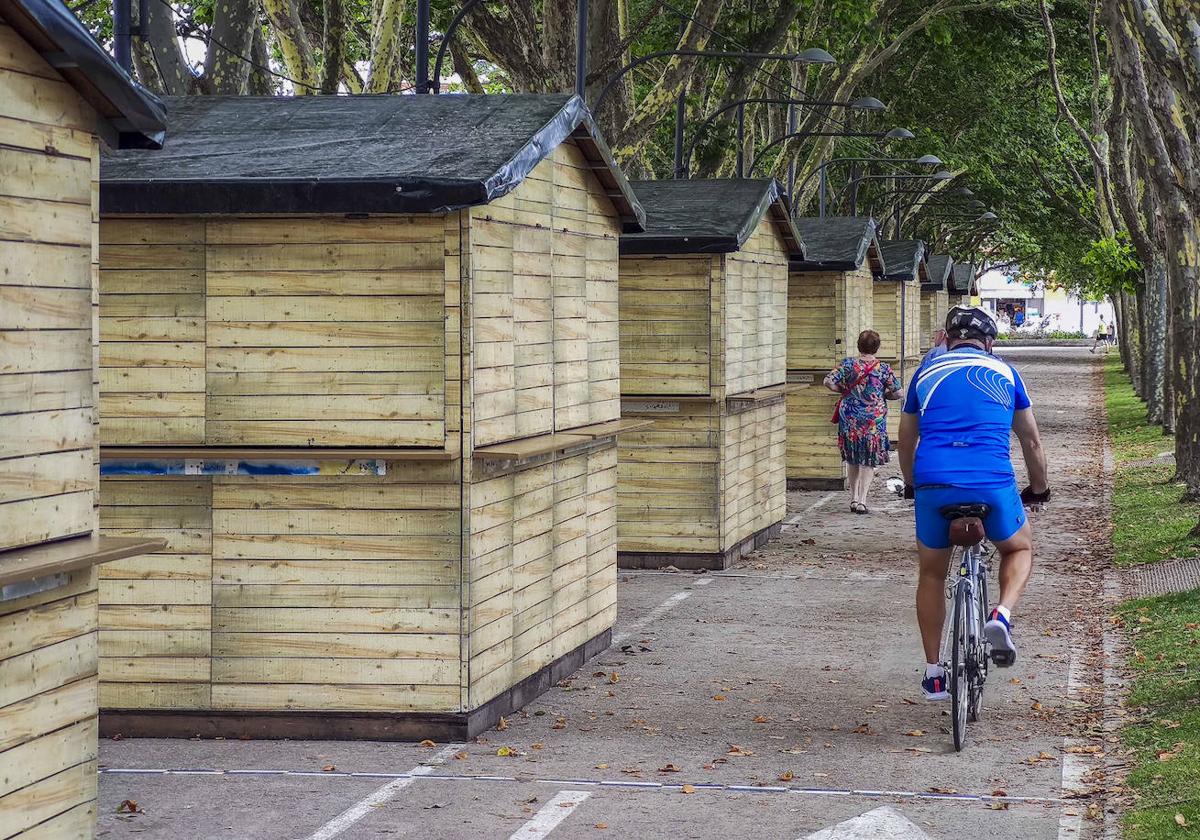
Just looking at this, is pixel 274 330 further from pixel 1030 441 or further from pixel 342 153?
pixel 1030 441

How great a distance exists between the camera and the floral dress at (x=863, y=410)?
1955cm

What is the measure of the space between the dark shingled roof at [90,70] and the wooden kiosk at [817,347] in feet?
55.5

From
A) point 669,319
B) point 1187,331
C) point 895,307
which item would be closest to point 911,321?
point 895,307

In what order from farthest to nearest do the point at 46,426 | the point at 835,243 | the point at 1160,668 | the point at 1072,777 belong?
the point at 835,243 < the point at 1160,668 < the point at 1072,777 < the point at 46,426

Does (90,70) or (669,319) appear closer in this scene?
(90,70)

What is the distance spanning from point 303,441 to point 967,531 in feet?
10.6

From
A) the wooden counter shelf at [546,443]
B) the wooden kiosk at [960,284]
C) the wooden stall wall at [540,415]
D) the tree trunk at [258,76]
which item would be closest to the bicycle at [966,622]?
the wooden counter shelf at [546,443]

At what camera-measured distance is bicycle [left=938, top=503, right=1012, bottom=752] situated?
878 cm

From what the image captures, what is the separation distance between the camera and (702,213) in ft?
52.8

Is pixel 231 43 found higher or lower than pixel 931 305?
higher

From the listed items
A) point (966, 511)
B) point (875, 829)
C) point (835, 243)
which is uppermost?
point (835, 243)

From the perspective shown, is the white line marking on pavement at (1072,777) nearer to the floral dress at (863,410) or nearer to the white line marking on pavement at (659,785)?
the white line marking on pavement at (659,785)

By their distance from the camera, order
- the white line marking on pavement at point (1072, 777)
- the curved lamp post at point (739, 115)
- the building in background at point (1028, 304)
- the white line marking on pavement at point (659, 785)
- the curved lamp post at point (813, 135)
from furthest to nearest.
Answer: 1. the building in background at point (1028, 304)
2. the curved lamp post at point (813, 135)
3. the curved lamp post at point (739, 115)
4. the white line marking on pavement at point (659, 785)
5. the white line marking on pavement at point (1072, 777)

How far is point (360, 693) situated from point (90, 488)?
3.27 meters
